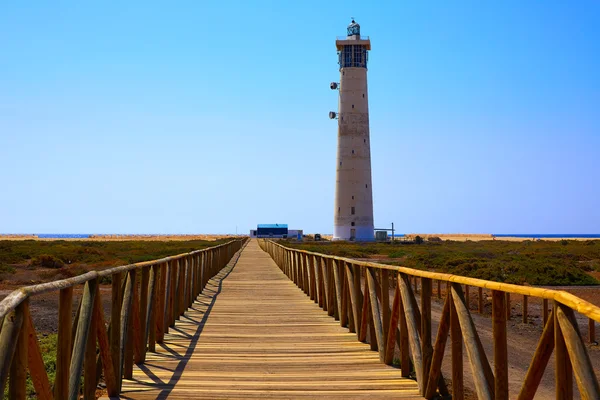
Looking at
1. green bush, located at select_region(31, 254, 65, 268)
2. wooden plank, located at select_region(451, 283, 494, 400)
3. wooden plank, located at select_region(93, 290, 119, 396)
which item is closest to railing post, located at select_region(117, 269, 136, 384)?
wooden plank, located at select_region(93, 290, 119, 396)

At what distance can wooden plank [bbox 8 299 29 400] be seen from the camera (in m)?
3.29

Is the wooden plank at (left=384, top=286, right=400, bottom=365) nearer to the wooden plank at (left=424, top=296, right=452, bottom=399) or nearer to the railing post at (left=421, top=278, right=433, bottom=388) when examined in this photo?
the railing post at (left=421, top=278, right=433, bottom=388)

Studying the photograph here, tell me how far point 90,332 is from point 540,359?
321cm

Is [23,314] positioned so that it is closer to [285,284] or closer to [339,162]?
[285,284]

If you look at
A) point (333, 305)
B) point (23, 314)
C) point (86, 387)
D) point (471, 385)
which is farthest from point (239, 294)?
point (23, 314)

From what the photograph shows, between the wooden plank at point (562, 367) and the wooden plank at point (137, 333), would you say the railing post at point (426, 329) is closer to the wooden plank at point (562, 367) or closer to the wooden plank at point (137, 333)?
the wooden plank at point (562, 367)

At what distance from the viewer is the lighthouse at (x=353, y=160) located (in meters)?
62.8

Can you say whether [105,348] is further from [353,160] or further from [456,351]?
[353,160]

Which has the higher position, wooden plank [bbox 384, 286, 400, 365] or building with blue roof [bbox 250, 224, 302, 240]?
building with blue roof [bbox 250, 224, 302, 240]

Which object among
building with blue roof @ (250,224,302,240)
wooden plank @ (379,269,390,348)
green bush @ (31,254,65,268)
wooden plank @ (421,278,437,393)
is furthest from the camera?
building with blue roof @ (250,224,302,240)

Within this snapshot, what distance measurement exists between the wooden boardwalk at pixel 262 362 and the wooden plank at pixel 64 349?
4.87 ft

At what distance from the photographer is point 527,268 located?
28.2m

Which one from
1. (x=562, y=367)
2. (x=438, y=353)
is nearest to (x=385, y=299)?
(x=438, y=353)

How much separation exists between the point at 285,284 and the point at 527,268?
46.5 ft
